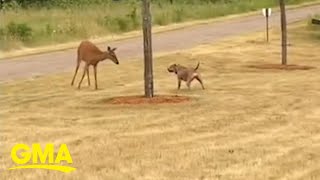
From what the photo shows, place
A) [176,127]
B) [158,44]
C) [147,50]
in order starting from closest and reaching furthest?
[176,127]
[147,50]
[158,44]

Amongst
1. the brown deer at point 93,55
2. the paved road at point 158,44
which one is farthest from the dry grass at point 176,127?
the paved road at point 158,44

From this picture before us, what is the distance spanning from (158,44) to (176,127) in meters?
20.7

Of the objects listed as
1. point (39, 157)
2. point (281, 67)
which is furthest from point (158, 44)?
point (39, 157)

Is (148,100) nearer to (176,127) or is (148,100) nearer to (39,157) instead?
(176,127)

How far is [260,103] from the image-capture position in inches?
604

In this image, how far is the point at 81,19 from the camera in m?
38.3

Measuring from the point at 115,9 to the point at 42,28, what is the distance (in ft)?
35.4

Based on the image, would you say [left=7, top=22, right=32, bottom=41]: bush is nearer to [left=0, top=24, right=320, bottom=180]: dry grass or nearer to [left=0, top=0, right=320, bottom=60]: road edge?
[left=0, top=0, right=320, bottom=60]: road edge

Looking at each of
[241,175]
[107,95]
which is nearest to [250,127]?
[241,175]

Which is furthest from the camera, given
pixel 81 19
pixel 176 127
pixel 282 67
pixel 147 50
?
pixel 81 19

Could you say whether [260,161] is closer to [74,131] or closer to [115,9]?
[74,131]

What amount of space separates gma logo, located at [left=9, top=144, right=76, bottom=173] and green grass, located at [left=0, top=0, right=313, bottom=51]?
20.3 metres

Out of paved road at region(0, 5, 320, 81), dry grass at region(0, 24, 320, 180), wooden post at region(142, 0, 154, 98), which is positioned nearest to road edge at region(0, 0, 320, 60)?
paved road at region(0, 5, 320, 81)

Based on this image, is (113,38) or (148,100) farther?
(113,38)
